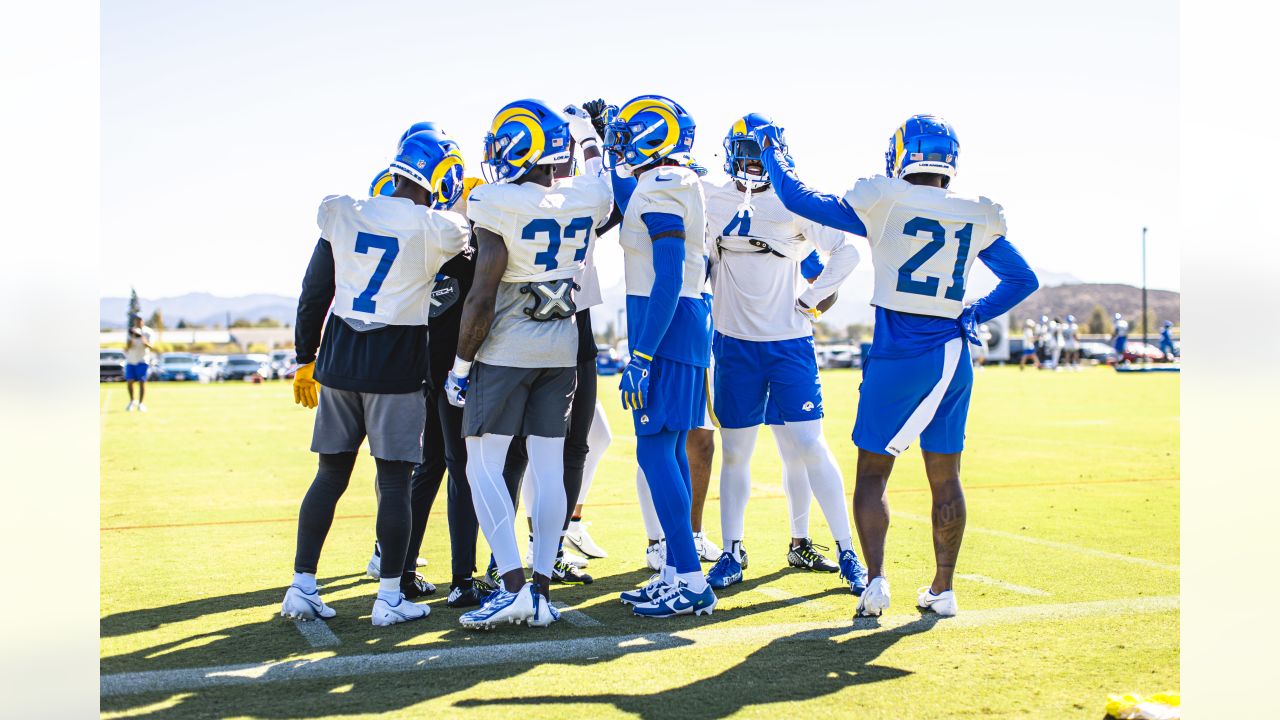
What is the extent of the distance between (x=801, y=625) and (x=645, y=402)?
1334mm

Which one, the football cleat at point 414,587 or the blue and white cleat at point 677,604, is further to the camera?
the football cleat at point 414,587

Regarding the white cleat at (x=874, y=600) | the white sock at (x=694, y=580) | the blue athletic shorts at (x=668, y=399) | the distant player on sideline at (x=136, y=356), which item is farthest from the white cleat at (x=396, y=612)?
the distant player on sideline at (x=136, y=356)

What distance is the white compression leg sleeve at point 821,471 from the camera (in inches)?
251

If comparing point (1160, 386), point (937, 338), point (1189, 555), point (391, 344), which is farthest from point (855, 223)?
point (1160, 386)

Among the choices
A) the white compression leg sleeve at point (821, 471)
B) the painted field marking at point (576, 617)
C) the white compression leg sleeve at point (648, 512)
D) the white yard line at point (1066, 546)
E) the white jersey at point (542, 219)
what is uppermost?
the white jersey at point (542, 219)

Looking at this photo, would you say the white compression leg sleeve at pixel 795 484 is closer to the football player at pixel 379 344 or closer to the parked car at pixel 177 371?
the football player at pixel 379 344

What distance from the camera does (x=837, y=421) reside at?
19.7 meters

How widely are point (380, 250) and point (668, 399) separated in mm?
1627

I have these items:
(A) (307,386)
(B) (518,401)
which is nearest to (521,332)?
(B) (518,401)

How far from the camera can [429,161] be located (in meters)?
5.49

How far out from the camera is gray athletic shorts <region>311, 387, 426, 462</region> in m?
5.37

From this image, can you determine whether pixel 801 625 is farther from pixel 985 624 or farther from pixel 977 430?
pixel 977 430

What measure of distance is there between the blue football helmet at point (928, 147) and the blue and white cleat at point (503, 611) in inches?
110

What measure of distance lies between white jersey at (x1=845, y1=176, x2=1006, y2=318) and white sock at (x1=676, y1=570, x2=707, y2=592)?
65.0 inches
